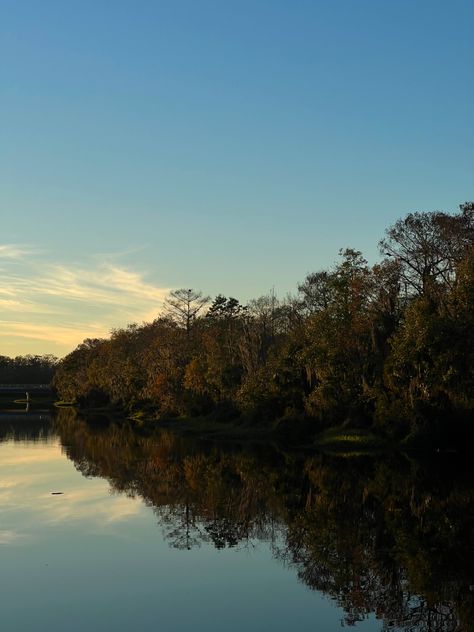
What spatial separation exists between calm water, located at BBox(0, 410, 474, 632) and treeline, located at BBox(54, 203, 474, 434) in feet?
27.4

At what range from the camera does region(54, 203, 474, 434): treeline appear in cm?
4847

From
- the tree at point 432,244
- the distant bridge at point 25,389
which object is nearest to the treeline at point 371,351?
the tree at point 432,244

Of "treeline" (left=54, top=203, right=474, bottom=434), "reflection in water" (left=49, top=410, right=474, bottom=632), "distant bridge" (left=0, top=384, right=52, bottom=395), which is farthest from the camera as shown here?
"distant bridge" (left=0, top=384, right=52, bottom=395)

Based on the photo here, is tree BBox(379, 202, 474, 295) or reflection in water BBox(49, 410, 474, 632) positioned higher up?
tree BBox(379, 202, 474, 295)

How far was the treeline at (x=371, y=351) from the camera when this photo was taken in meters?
48.5

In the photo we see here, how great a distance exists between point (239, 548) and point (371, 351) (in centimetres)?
3570

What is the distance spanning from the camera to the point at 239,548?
2316 centimetres

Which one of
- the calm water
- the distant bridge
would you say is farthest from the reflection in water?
the distant bridge

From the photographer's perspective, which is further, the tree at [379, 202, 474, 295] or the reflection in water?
the tree at [379, 202, 474, 295]

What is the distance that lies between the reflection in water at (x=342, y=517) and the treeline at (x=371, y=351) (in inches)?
246

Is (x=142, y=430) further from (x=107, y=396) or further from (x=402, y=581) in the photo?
(x=402, y=581)

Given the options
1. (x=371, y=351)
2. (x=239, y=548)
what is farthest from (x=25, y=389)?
(x=239, y=548)

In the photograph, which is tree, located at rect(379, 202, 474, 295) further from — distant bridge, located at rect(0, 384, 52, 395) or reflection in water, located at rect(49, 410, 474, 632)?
distant bridge, located at rect(0, 384, 52, 395)

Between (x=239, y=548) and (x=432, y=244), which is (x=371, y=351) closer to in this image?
(x=432, y=244)
